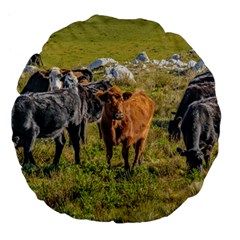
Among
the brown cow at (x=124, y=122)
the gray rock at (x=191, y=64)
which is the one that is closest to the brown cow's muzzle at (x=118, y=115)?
the brown cow at (x=124, y=122)

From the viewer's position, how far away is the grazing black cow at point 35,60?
22.7 ft

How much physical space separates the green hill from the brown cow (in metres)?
0.44

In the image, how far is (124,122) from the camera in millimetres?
6855

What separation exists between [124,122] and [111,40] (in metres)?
0.88

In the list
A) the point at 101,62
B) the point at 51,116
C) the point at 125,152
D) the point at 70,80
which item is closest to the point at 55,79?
the point at 70,80

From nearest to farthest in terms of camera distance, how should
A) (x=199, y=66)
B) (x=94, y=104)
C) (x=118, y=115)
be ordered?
(x=118, y=115)
(x=94, y=104)
(x=199, y=66)

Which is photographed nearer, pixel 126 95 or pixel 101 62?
pixel 126 95

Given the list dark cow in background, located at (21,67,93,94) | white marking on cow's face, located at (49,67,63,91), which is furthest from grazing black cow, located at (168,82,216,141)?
white marking on cow's face, located at (49,67,63,91)

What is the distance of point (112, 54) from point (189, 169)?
1.41 metres

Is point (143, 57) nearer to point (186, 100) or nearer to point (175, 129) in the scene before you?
point (186, 100)

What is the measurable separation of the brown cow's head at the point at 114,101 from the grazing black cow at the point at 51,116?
0.39 feet

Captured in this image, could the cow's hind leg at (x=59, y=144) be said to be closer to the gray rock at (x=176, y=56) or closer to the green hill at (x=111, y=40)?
the green hill at (x=111, y=40)

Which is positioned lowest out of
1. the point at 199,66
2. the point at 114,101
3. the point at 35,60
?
the point at 114,101

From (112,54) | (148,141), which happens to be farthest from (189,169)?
(112,54)
